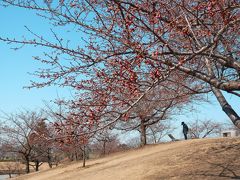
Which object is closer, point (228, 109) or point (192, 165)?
point (228, 109)

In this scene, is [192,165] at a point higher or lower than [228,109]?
lower

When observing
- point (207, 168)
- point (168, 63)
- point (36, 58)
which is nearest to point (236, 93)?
point (168, 63)

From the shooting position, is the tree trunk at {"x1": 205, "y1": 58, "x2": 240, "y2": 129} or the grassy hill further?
the grassy hill

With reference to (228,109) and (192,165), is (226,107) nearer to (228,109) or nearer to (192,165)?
(228,109)

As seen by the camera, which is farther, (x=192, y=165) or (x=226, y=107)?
(x=192, y=165)

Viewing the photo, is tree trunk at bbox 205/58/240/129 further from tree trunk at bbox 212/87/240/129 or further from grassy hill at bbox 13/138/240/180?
grassy hill at bbox 13/138/240/180

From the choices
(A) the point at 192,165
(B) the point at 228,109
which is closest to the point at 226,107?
(B) the point at 228,109

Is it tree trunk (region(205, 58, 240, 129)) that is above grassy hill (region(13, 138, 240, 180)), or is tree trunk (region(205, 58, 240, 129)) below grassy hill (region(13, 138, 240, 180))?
above

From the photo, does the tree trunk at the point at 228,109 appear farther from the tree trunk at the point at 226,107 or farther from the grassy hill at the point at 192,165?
the grassy hill at the point at 192,165

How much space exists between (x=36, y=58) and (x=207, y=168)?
8412mm

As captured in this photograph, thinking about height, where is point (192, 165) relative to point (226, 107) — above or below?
below

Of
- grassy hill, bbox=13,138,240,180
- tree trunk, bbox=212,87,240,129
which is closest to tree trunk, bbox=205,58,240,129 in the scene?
tree trunk, bbox=212,87,240,129

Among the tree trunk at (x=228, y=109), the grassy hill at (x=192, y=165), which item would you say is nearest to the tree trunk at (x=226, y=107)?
the tree trunk at (x=228, y=109)

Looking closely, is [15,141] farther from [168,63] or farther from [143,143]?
[168,63]
